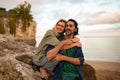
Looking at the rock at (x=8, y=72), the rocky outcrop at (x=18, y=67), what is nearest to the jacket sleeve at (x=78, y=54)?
the rocky outcrop at (x=18, y=67)

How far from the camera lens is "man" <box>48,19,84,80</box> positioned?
520 cm

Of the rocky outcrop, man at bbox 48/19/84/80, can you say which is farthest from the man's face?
the rocky outcrop

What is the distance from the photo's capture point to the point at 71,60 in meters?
5.17

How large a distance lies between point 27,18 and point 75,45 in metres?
35.2

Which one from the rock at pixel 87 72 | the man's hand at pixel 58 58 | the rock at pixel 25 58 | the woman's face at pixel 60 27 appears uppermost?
the woman's face at pixel 60 27

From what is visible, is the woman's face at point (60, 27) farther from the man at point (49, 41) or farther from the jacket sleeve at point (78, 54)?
the jacket sleeve at point (78, 54)

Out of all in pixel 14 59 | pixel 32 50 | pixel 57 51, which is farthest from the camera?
pixel 32 50

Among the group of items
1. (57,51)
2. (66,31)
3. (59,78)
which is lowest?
(59,78)

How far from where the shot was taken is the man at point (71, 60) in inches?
205

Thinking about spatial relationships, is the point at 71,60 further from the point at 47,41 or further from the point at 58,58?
the point at 47,41

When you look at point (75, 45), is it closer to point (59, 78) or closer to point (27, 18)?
point (59, 78)

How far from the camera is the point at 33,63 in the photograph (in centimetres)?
603

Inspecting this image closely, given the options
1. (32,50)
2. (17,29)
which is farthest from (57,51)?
(17,29)

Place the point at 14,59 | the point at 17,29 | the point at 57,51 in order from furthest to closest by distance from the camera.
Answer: the point at 17,29 < the point at 14,59 < the point at 57,51
